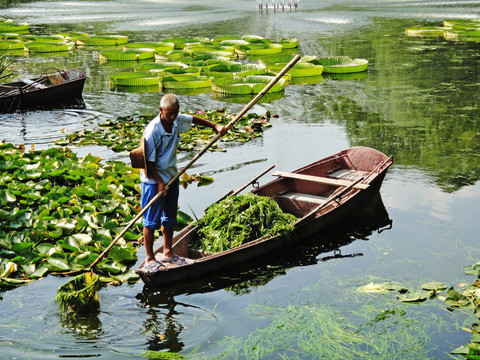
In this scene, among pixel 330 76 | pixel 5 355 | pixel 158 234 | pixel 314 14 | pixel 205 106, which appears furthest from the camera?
pixel 314 14

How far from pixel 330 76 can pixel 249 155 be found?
20.9 ft

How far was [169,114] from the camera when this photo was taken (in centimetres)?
491

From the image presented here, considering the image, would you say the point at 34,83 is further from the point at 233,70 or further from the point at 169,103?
the point at 169,103

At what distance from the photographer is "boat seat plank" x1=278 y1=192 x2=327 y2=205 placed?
6.62m

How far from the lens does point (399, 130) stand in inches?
399

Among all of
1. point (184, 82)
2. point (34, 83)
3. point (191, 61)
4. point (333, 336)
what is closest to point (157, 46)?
point (191, 61)

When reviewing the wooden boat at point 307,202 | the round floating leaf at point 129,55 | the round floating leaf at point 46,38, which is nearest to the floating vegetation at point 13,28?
the round floating leaf at point 46,38

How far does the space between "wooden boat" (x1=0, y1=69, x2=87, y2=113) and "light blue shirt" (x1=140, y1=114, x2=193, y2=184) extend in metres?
7.15

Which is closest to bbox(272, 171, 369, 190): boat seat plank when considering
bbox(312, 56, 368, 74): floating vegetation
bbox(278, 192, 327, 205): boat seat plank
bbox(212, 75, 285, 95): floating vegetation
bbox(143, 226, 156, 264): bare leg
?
bbox(278, 192, 327, 205): boat seat plank

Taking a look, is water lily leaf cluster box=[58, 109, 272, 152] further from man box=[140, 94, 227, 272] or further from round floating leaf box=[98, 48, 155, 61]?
round floating leaf box=[98, 48, 155, 61]

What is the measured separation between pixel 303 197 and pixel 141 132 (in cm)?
396

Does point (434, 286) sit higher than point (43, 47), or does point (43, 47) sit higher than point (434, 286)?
point (43, 47)

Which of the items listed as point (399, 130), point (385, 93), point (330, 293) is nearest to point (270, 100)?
point (385, 93)

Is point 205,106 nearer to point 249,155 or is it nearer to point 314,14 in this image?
point 249,155
